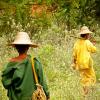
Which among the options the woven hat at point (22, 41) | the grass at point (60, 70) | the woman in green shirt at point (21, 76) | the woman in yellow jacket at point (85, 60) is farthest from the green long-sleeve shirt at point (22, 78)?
the woman in yellow jacket at point (85, 60)

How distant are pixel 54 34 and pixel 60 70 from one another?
10.6ft

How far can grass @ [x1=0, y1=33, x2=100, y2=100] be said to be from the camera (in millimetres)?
8492

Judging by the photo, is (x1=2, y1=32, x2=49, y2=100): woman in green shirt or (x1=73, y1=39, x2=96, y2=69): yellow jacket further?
(x1=73, y1=39, x2=96, y2=69): yellow jacket

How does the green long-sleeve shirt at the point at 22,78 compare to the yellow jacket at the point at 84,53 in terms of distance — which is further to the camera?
the yellow jacket at the point at 84,53

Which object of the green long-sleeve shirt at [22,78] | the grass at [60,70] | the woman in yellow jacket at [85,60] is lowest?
the grass at [60,70]

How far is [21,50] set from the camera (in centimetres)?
595

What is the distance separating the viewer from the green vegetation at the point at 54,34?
9.10 metres

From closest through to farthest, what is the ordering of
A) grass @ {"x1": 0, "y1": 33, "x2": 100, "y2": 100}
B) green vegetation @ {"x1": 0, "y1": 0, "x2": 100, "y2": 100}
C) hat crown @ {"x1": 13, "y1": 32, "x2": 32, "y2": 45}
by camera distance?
hat crown @ {"x1": 13, "y1": 32, "x2": 32, "y2": 45} < grass @ {"x1": 0, "y1": 33, "x2": 100, "y2": 100} < green vegetation @ {"x1": 0, "y1": 0, "x2": 100, "y2": 100}

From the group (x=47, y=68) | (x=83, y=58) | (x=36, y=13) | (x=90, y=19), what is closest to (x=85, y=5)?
(x=90, y=19)

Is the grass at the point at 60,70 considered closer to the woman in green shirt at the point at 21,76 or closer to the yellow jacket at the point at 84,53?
the yellow jacket at the point at 84,53

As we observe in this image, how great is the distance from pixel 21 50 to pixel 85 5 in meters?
14.2

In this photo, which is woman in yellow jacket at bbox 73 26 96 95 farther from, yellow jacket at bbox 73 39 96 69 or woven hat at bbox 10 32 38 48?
woven hat at bbox 10 32 38 48

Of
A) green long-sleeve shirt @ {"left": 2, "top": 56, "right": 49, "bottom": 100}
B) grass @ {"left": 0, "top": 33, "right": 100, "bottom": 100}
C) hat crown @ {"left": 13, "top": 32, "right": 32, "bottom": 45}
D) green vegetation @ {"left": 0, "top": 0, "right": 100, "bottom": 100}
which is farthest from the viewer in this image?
green vegetation @ {"left": 0, "top": 0, "right": 100, "bottom": 100}

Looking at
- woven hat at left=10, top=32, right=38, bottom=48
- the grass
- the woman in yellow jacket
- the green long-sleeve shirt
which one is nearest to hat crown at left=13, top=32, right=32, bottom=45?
woven hat at left=10, top=32, right=38, bottom=48
